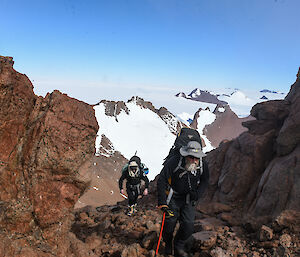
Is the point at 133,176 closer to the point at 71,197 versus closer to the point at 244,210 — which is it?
the point at 71,197

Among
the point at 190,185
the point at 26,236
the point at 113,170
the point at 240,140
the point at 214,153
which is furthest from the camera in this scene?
the point at 113,170

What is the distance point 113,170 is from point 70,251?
69684 mm

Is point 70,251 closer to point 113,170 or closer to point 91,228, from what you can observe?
point 91,228

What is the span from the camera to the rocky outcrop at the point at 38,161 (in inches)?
159

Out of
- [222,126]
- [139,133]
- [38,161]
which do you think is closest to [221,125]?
[222,126]

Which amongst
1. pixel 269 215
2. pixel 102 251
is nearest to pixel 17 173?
pixel 102 251

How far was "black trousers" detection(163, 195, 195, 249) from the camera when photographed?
5.65 metres

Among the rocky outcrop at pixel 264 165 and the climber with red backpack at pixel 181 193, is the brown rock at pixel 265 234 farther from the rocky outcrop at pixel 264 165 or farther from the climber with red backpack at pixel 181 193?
the climber with red backpack at pixel 181 193

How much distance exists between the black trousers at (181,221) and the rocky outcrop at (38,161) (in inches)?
102

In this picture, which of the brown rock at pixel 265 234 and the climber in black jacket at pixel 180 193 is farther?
the brown rock at pixel 265 234

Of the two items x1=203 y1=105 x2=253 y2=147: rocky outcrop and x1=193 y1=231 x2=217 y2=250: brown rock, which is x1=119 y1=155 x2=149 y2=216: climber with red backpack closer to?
x1=193 y1=231 x2=217 y2=250: brown rock

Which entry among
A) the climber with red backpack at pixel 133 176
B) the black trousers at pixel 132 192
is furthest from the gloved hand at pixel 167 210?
the black trousers at pixel 132 192

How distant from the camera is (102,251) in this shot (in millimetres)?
5824

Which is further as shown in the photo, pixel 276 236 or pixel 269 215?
pixel 269 215
